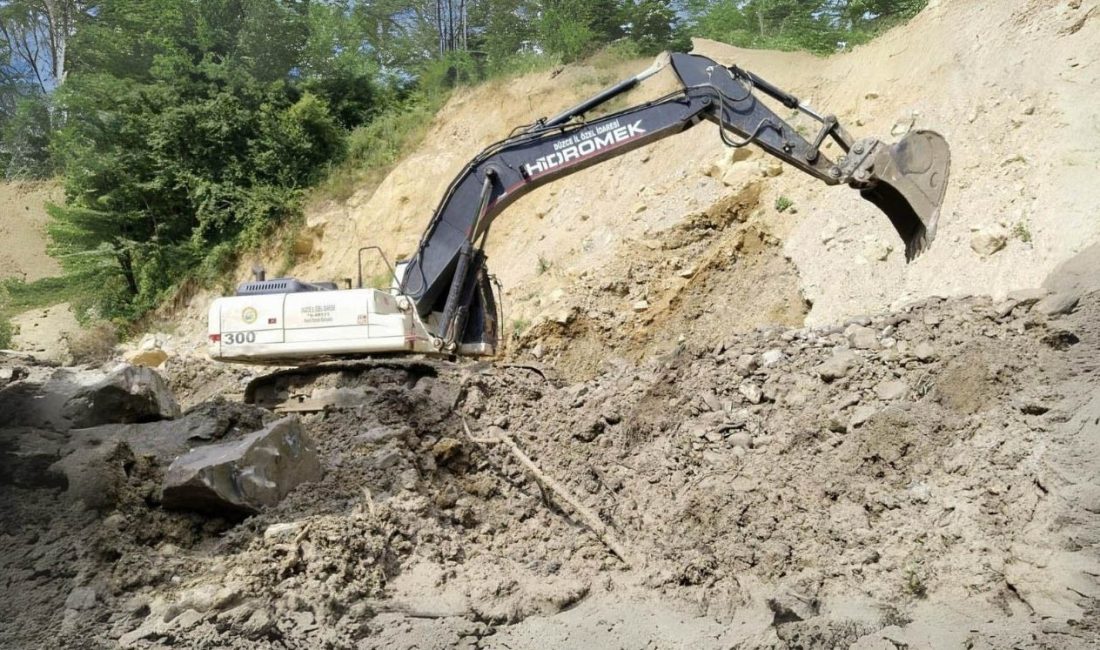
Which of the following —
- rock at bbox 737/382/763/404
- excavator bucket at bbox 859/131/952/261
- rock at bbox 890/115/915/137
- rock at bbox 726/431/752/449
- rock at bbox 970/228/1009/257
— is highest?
rock at bbox 890/115/915/137

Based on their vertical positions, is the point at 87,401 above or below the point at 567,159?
below

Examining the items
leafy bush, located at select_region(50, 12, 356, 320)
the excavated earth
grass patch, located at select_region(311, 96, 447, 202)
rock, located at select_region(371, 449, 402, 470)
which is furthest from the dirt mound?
rock, located at select_region(371, 449, 402, 470)

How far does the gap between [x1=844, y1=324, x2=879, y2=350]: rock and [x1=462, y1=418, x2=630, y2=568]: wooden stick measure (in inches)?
106

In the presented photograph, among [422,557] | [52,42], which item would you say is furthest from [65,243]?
[422,557]

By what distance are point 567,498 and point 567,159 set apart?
11.9 ft

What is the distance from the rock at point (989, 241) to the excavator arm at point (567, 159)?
1.51 meters

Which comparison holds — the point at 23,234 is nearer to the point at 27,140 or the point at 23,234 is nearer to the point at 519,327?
the point at 27,140

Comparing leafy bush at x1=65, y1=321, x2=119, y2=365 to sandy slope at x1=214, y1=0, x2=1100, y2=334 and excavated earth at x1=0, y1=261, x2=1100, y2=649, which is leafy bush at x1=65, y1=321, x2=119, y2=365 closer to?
sandy slope at x1=214, y1=0, x2=1100, y2=334

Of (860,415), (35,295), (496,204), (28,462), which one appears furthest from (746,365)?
(35,295)

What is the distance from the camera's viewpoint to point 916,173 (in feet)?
26.6

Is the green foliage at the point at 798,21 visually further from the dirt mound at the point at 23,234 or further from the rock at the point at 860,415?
the dirt mound at the point at 23,234

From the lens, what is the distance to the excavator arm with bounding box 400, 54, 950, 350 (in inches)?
332

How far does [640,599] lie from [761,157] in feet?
30.5

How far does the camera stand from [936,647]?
169 inches
